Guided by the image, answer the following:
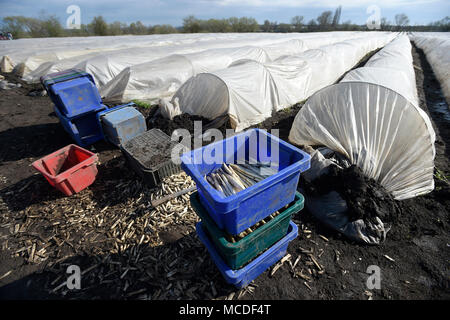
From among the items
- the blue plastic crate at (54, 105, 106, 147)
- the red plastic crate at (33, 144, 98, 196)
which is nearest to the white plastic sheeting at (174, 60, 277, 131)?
the blue plastic crate at (54, 105, 106, 147)

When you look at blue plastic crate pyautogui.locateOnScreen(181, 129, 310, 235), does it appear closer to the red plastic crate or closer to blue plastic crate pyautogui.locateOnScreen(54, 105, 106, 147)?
the red plastic crate

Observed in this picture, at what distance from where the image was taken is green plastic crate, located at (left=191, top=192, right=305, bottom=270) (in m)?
2.36

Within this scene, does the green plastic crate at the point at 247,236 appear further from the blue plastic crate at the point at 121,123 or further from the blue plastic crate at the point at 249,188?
the blue plastic crate at the point at 121,123

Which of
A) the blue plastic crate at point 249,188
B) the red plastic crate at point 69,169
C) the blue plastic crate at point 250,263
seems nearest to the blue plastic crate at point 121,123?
the red plastic crate at point 69,169

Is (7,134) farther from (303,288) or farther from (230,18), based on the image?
(230,18)

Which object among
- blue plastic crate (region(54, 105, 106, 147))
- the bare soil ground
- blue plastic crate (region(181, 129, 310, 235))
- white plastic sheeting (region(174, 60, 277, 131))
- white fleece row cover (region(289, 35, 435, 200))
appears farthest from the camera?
white plastic sheeting (region(174, 60, 277, 131))

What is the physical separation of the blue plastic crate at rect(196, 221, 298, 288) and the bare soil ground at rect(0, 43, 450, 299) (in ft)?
0.82

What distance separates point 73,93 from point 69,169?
109 inches

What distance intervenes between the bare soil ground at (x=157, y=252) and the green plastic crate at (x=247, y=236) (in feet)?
2.83

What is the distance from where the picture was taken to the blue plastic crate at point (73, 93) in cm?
562

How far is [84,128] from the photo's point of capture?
638 cm

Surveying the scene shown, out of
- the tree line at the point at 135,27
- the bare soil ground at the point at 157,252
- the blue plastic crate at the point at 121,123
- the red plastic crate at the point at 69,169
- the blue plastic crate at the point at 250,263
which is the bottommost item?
the bare soil ground at the point at 157,252

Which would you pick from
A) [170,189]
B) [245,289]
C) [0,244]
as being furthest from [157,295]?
[0,244]

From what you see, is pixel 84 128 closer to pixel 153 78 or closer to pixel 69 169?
pixel 69 169
